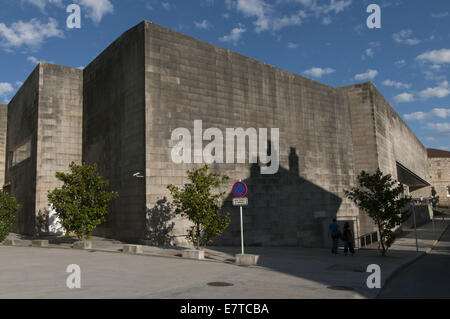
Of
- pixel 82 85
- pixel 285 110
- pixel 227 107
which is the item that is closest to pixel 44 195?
pixel 82 85

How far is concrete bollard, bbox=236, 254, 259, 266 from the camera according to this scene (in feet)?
42.1

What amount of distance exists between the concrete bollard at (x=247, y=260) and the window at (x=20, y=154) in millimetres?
22327

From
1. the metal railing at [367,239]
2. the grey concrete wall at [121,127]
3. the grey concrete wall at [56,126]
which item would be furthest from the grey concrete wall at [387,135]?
the grey concrete wall at [56,126]

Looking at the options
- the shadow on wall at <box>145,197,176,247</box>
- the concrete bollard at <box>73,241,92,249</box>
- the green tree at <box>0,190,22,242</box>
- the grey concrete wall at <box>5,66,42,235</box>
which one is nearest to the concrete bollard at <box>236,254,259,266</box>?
the shadow on wall at <box>145,197,176,247</box>

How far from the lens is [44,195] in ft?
82.2

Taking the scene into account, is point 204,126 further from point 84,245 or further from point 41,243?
point 41,243

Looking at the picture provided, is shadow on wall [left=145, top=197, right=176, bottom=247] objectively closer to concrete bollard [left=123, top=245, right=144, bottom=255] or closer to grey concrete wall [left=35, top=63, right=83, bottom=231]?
concrete bollard [left=123, top=245, right=144, bottom=255]

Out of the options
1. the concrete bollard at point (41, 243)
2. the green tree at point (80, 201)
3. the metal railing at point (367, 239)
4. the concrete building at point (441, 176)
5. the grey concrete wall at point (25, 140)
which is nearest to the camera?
the green tree at point (80, 201)

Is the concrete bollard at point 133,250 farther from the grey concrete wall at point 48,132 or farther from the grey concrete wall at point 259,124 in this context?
the grey concrete wall at point 48,132

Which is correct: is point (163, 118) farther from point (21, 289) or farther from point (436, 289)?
point (436, 289)

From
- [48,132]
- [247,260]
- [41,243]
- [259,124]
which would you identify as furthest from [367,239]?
[48,132]

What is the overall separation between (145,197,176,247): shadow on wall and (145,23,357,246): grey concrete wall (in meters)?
0.42

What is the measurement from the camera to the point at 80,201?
62.0 ft

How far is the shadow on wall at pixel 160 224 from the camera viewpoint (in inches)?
731
